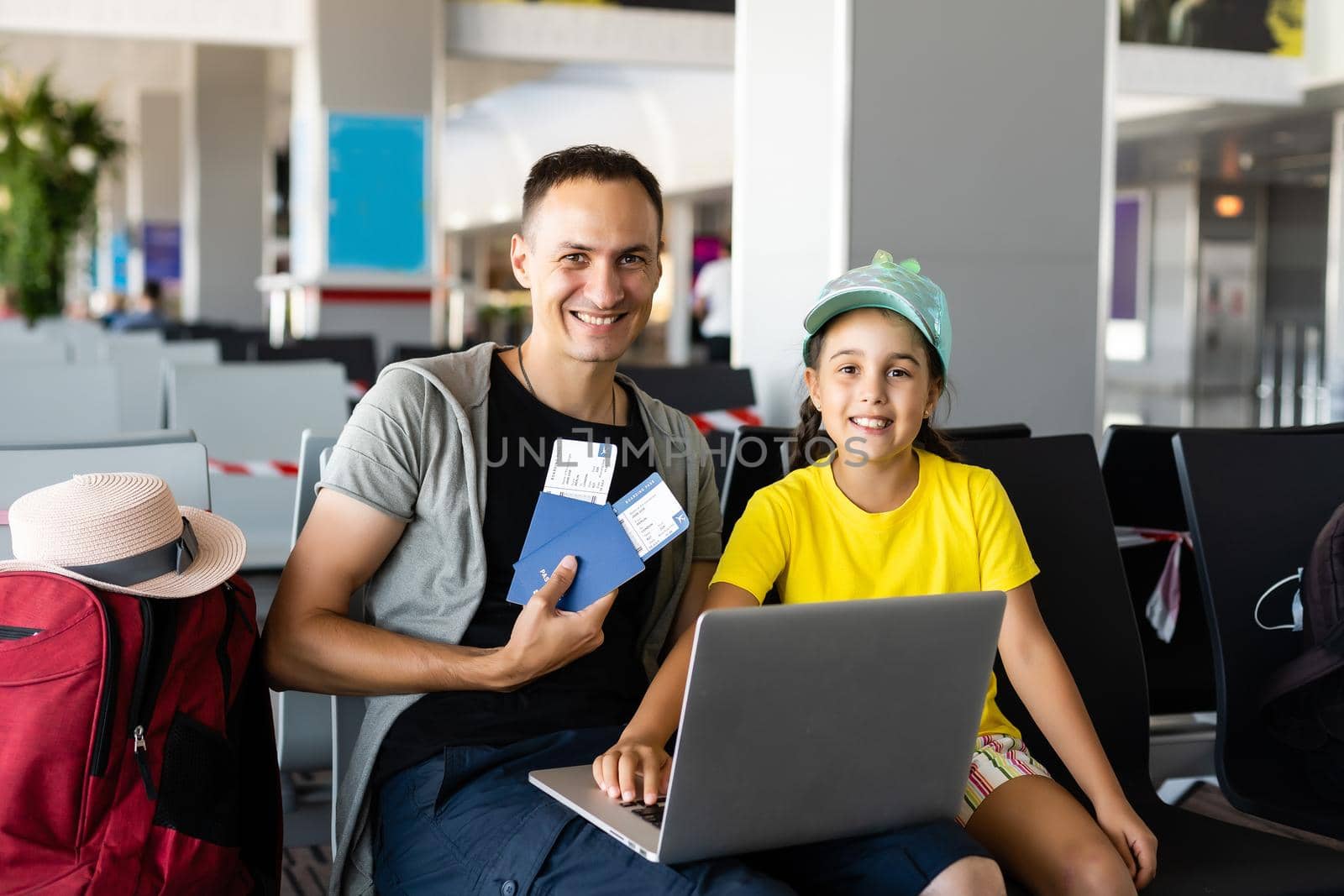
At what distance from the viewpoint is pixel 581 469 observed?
1716 millimetres

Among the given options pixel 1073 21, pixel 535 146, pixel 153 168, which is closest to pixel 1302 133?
pixel 1073 21

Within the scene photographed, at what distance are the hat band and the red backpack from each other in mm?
31

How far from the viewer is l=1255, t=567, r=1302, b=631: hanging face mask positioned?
2.26 m

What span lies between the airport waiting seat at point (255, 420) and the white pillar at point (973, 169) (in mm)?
1488

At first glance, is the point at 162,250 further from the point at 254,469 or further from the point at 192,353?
the point at 254,469

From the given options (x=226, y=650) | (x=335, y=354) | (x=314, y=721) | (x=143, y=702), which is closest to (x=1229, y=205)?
(x=335, y=354)

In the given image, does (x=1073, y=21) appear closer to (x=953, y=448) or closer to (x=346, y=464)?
(x=953, y=448)

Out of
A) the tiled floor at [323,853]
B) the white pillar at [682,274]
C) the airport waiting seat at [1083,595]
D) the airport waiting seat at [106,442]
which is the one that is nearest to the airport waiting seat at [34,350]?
the tiled floor at [323,853]

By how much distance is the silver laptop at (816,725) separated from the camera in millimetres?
1285

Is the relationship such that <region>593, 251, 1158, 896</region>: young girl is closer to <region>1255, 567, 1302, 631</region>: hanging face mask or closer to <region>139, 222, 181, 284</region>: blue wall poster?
<region>1255, 567, 1302, 631</region>: hanging face mask

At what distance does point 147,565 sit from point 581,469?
51 centimetres

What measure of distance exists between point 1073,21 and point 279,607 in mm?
2840

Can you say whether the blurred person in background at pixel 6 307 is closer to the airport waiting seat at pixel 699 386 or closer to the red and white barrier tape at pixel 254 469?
the red and white barrier tape at pixel 254 469

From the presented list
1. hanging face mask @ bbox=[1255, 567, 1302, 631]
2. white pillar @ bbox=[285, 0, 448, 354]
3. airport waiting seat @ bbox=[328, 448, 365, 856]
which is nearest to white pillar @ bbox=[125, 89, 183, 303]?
white pillar @ bbox=[285, 0, 448, 354]
